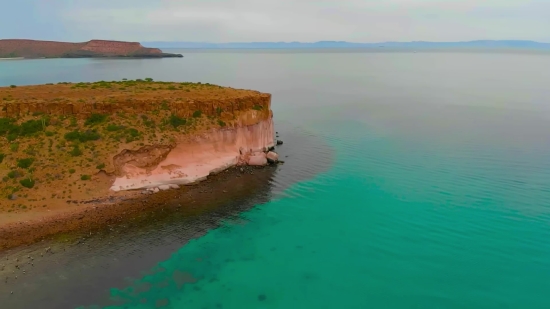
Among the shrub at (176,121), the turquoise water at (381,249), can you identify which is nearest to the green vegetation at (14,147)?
the shrub at (176,121)

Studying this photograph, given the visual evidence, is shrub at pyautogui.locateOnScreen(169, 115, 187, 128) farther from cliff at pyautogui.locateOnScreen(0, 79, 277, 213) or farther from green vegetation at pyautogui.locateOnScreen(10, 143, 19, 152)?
green vegetation at pyautogui.locateOnScreen(10, 143, 19, 152)

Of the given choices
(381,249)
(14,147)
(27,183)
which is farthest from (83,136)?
(381,249)

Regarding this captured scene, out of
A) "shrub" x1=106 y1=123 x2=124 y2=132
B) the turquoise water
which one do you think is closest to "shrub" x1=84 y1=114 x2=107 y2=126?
"shrub" x1=106 y1=123 x2=124 y2=132

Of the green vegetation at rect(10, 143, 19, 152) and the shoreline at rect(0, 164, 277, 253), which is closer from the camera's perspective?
the shoreline at rect(0, 164, 277, 253)

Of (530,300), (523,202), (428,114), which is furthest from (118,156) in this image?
(428,114)

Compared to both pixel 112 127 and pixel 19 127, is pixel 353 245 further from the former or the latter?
pixel 19 127

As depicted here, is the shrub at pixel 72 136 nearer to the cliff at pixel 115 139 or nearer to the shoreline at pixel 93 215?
the cliff at pixel 115 139

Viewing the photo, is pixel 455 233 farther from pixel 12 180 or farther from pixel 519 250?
pixel 12 180
